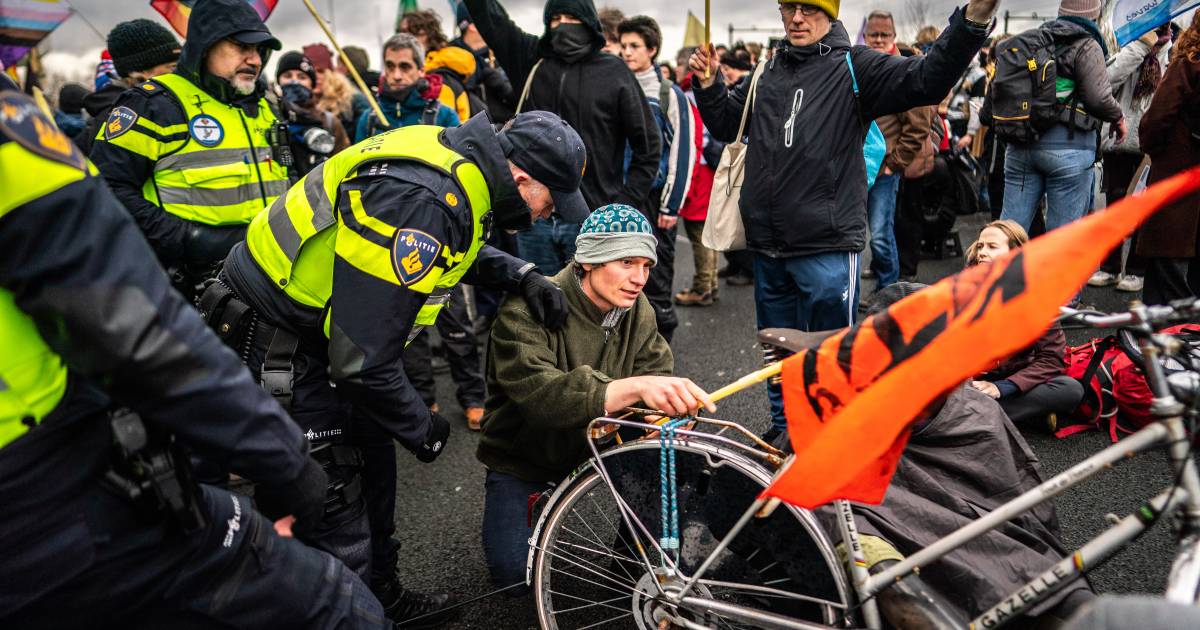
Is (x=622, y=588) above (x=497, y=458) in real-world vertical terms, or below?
below

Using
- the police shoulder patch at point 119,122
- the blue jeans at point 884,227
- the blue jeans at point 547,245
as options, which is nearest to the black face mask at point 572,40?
the blue jeans at point 547,245

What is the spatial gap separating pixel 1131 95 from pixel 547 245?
13.7ft

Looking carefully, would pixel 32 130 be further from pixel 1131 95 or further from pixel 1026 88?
pixel 1131 95

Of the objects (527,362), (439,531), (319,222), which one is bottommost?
(439,531)

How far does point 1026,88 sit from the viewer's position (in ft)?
14.9

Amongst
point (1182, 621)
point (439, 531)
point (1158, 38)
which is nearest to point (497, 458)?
point (439, 531)

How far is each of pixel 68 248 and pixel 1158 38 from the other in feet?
20.9

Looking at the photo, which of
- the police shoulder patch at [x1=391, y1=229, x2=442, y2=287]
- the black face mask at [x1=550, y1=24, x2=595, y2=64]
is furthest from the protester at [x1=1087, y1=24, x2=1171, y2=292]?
the police shoulder patch at [x1=391, y1=229, x2=442, y2=287]

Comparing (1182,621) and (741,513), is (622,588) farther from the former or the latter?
(1182,621)

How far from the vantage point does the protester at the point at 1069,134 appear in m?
4.34

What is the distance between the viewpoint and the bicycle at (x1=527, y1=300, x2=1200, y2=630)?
1.56 meters

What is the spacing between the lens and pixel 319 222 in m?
2.04

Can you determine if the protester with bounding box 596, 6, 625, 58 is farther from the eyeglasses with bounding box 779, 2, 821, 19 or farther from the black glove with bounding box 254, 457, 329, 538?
the black glove with bounding box 254, 457, 329, 538

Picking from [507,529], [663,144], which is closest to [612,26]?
[663,144]
